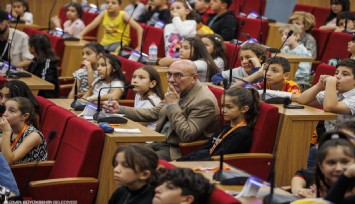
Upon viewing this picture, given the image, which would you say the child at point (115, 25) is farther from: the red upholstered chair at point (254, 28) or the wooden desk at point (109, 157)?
the wooden desk at point (109, 157)

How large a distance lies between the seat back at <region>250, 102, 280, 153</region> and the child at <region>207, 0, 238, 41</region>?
11.8 ft

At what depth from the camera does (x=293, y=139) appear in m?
4.88

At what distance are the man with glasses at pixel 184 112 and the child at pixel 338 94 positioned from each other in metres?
0.55

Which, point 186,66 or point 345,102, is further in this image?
point 186,66

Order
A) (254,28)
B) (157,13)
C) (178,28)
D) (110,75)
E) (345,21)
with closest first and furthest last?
1. (110,75)
2. (178,28)
3. (345,21)
4. (254,28)
5. (157,13)

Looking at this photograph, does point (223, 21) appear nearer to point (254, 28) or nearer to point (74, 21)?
point (254, 28)

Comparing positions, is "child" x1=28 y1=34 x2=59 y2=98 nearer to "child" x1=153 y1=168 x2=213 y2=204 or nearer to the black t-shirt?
the black t-shirt

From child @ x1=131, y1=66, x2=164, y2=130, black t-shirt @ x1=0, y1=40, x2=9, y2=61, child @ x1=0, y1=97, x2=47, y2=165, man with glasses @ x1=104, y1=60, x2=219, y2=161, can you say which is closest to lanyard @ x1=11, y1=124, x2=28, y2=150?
child @ x1=0, y1=97, x2=47, y2=165

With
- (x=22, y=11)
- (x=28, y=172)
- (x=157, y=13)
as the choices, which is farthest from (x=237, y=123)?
(x=22, y=11)

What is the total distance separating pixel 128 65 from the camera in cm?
665

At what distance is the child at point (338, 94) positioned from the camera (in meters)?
4.84

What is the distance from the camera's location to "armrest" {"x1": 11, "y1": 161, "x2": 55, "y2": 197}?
4703mm

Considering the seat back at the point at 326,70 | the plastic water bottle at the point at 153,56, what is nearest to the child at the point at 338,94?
the seat back at the point at 326,70

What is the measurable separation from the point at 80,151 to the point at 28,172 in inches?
13.1
